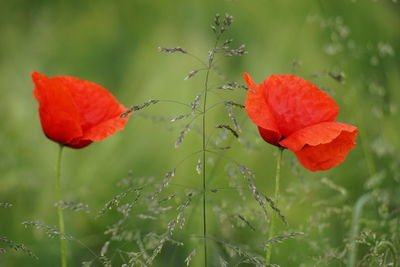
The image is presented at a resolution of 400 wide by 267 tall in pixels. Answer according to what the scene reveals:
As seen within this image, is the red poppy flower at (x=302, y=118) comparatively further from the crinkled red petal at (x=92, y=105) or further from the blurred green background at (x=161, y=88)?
the blurred green background at (x=161, y=88)

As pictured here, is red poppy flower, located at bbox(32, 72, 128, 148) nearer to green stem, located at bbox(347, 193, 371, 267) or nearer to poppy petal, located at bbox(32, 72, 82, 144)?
poppy petal, located at bbox(32, 72, 82, 144)

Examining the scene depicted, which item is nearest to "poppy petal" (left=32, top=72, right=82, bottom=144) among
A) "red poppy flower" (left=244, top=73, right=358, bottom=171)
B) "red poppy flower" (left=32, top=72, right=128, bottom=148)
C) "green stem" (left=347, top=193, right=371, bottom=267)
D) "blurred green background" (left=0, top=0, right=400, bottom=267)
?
"red poppy flower" (left=32, top=72, right=128, bottom=148)

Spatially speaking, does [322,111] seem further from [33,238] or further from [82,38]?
[82,38]

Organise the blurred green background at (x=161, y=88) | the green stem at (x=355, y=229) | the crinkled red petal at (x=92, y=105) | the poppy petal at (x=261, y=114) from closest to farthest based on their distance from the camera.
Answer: the poppy petal at (x=261, y=114), the crinkled red petal at (x=92, y=105), the green stem at (x=355, y=229), the blurred green background at (x=161, y=88)

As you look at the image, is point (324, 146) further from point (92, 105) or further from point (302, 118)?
point (92, 105)

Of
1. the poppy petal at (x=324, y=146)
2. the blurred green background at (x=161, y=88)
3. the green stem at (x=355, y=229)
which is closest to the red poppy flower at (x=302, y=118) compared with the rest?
the poppy petal at (x=324, y=146)

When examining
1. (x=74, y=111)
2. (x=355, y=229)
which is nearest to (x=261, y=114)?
(x=74, y=111)
